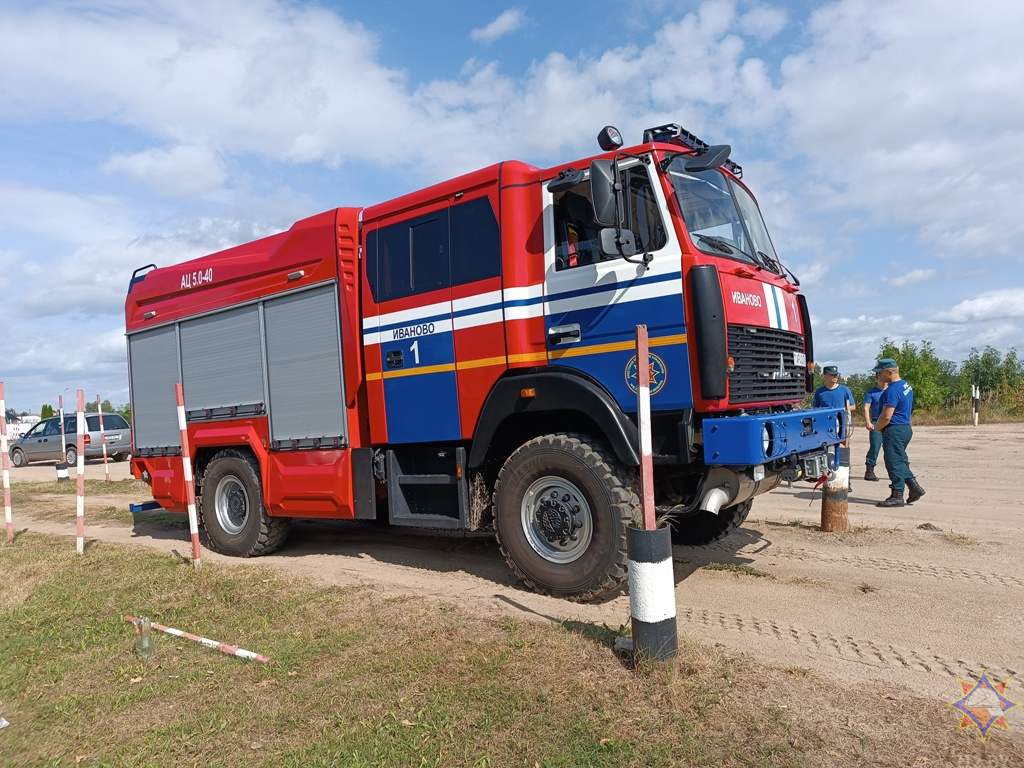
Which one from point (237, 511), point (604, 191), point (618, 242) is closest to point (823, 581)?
point (618, 242)

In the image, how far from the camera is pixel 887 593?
5227 mm

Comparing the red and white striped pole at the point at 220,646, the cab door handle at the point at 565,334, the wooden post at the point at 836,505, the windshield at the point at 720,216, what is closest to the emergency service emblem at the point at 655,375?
the cab door handle at the point at 565,334

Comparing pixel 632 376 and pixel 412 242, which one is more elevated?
pixel 412 242

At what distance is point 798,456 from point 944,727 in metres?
2.38

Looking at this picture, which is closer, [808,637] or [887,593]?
[808,637]

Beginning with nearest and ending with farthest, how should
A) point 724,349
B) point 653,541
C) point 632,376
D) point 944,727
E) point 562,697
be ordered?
point 944,727, point 562,697, point 653,541, point 724,349, point 632,376

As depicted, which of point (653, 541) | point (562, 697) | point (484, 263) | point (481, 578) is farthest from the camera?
point (481, 578)

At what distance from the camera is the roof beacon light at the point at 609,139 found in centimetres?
544

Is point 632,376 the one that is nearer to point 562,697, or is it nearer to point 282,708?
point 562,697

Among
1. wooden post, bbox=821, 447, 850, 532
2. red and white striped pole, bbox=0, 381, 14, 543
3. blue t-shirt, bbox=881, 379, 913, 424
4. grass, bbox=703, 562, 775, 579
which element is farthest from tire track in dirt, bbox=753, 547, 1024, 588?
red and white striped pole, bbox=0, 381, 14, 543

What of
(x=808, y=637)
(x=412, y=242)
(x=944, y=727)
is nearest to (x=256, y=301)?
(x=412, y=242)

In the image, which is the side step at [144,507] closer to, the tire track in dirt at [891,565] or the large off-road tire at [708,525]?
the large off-road tire at [708,525]

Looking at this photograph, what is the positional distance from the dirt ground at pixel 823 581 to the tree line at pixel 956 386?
15.9 meters

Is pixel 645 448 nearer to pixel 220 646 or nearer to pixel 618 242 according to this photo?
pixel 618 242
